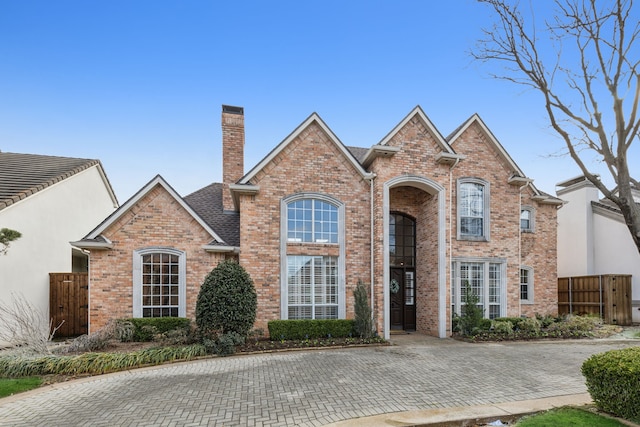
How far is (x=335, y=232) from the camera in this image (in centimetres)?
1274

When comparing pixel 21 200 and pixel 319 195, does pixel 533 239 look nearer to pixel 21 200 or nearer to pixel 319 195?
pixel 319 195

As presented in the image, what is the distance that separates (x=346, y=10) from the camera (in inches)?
468

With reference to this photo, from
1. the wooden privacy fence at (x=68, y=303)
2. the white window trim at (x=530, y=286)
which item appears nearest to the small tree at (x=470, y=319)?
the white window trim at (x=530, y=286)

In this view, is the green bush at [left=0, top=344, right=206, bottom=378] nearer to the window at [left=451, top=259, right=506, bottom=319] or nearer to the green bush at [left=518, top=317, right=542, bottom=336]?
the window at [left=451, top=259, right=506, bottom=319]

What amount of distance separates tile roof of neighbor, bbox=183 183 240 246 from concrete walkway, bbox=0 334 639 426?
502 centimetres

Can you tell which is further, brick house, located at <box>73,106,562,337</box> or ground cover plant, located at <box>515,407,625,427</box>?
brick house, located at <box>73,106,562,337</box>

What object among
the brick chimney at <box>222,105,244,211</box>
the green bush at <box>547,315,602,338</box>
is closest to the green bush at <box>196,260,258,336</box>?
the brick chimney at <box>222,105,244,211</box>

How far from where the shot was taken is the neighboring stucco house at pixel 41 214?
1176cm

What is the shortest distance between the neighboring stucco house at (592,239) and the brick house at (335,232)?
21.6 feet

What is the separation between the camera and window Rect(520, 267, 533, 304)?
15.8m

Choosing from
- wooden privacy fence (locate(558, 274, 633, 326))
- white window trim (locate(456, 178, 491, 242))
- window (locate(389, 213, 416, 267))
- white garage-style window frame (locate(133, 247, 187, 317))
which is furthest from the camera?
wooden privacy fence (locate(558, 274, 633, 326))

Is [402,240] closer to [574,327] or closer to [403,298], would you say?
[403,298]

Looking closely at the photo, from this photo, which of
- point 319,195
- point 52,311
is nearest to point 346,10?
point 319,195

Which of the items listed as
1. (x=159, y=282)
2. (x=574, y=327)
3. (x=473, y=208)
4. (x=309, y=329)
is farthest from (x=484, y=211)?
(x=159, y=282)
